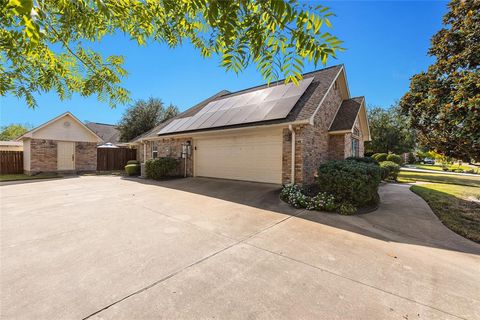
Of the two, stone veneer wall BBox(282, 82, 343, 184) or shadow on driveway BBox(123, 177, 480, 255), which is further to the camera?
stone veneer wall BBox(282, 82, 343, 184)

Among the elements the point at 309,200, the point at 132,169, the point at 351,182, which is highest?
Answer: the point at 351,182

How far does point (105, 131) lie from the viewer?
2542cm

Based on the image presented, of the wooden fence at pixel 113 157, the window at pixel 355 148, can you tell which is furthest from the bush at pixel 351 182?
the wooden fence at pixel 113 157

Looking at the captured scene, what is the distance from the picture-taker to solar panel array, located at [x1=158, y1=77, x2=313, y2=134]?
855 cm

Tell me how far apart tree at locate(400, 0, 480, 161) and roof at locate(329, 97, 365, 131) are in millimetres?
2551

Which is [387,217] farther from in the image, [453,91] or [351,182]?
[453,91]

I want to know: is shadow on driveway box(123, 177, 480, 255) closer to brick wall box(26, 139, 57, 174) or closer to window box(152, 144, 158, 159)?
window box(152, 144, 158, 159)

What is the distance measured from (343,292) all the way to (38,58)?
5.08 meters

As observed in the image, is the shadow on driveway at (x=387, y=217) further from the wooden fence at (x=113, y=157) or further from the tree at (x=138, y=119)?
the tree at (x=138, y=119)

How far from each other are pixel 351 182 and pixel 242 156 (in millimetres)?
4851

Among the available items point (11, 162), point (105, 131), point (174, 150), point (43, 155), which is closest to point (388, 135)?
point (174, 150)

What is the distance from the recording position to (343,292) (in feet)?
8.13

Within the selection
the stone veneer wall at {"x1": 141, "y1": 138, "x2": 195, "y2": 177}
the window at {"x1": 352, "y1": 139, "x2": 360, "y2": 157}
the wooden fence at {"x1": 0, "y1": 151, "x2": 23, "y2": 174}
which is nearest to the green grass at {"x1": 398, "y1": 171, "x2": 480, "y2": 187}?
the window at {"x1": 352, "y1": 139, "x2": 360, "y2": 157}

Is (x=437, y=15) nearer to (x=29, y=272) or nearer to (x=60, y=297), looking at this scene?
(x=60, y=297)
